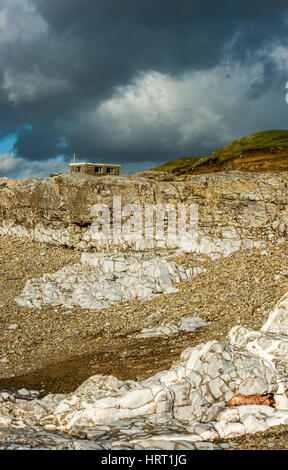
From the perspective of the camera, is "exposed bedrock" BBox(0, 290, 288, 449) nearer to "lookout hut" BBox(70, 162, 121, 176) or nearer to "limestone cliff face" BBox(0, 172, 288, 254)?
"limestone cliff face" BBox(0, 172, 288, 254)

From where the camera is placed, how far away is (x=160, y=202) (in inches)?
1180

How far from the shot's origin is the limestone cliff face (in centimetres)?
2853

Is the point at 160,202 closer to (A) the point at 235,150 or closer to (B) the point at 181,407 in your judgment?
(B) the point at 181,407

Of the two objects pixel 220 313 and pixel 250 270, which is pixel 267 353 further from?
pixel 250 270

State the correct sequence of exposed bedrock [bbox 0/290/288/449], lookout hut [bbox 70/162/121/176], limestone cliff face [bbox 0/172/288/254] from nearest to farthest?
1. exposed bedrock [bbox 0/290/288/449]
2. limestone cliff face [bbox 0/172/288/254]
3. lookout hut [bbox 70/162/121/176]

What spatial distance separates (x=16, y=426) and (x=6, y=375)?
16.0 ft

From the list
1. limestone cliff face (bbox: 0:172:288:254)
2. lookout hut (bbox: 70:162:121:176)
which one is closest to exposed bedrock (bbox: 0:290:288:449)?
limestone cliff face (bbox: 0:172:288:254)

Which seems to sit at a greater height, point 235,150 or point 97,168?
point 235,150

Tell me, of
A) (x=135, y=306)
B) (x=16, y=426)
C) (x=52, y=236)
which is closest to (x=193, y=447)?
(x=16, y=426)

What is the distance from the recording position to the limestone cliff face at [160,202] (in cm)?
2853

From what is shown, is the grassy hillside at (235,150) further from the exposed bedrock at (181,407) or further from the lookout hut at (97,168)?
the exposed bedrock at (181,407)

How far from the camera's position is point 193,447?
8.58 metres

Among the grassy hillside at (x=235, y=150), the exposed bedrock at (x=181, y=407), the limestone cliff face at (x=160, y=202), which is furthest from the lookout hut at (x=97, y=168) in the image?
the exposed bedrock at (x=181, y=407)

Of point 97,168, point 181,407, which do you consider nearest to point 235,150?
point 97,168
